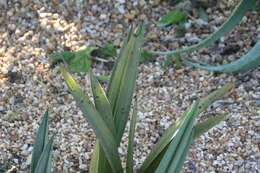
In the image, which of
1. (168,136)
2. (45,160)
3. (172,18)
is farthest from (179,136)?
(172,18)

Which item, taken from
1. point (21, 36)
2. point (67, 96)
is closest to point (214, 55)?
point (67, 96)

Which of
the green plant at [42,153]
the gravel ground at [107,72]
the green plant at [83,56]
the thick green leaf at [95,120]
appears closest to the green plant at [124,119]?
the thick green leaf at [95,120]

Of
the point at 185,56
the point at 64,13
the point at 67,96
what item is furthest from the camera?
the point at 64,13

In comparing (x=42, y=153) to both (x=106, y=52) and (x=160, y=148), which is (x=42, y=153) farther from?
(x=106, y=52)

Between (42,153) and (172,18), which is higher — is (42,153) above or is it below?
below

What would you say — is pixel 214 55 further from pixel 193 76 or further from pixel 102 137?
pixel 102 137

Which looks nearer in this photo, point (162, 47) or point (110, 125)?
point (110, 125)
